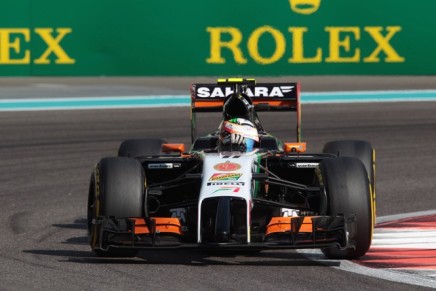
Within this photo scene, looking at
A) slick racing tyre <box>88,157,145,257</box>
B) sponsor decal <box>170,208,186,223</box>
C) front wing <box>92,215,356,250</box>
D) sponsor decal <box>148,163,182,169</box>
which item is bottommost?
front wing <box>92,215,356,250</box>

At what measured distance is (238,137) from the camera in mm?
10602

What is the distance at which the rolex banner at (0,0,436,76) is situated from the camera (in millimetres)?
24641

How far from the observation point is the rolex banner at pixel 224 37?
24641 millimetres

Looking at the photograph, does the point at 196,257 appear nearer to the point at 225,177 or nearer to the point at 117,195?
the point at 225,177

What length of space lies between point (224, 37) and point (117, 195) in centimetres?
1544

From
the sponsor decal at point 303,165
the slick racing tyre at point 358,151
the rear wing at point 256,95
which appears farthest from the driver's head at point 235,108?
the sponsor decal at point 303,165

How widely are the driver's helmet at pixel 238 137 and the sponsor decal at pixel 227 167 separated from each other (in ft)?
2.46

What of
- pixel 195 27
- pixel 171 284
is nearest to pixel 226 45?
pixel 195 27

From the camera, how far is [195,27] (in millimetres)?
24859

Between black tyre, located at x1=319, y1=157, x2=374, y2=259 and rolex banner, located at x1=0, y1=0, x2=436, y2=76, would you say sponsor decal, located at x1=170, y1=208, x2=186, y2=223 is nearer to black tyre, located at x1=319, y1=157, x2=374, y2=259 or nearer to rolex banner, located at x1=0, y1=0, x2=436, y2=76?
black tyre, located at x1=319, y1=157, x2=374, y2=259

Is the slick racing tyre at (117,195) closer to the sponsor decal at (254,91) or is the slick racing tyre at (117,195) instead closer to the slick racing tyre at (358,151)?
the slick racing tyre at (358,151)

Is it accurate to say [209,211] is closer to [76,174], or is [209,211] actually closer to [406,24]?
[76,174]

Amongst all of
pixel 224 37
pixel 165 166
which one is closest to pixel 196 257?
pixel 165 166

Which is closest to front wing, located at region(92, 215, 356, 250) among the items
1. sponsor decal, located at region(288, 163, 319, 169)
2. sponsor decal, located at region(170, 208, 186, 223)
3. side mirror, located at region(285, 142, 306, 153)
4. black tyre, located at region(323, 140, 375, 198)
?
sponsor decal, located at region(170, 208, 186, 223)
